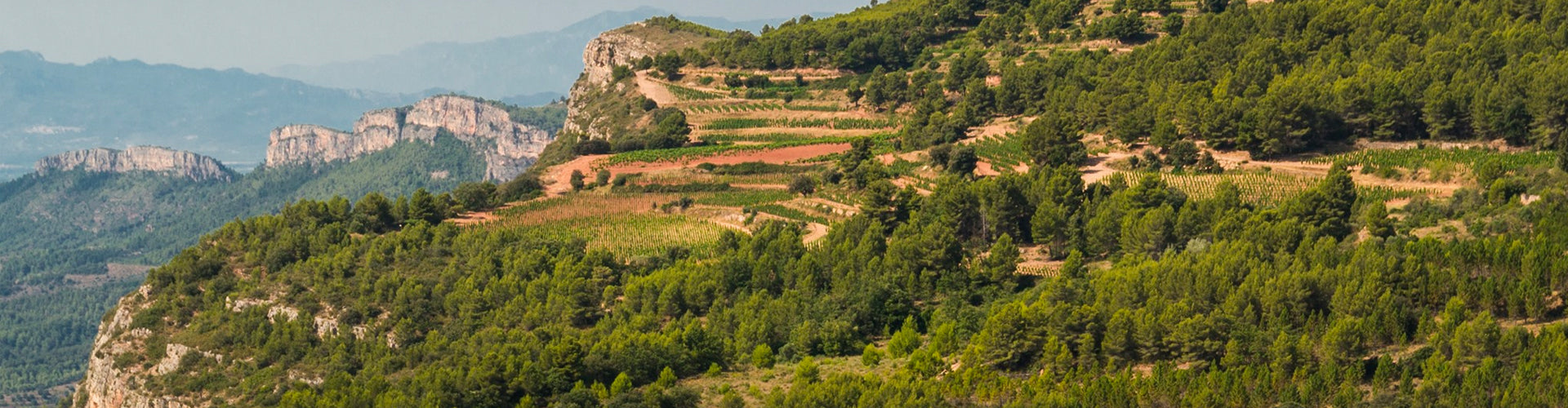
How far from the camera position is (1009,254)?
78688 mm

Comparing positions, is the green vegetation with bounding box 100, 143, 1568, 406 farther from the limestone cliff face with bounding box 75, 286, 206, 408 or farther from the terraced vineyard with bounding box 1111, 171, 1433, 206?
the terraced vineyard with bounding box 1111, 171, 1433, 206

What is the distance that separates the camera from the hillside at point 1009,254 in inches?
2399

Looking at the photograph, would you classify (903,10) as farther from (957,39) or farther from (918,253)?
(918,253)

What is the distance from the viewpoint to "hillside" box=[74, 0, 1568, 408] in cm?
6094

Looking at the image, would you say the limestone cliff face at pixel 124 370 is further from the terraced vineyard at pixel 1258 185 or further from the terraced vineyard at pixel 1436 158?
the terraced vineyard at pixel 1436 158

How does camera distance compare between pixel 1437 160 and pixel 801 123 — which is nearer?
pixel 1437 160

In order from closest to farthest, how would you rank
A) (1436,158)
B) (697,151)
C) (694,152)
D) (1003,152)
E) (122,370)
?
(1436,158) < (122,370) < (1003,152) < (694,152) < (697,151)

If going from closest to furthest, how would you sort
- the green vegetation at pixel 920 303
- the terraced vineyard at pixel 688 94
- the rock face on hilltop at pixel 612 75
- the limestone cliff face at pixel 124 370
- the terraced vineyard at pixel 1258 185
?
the green vegetation at pixel 920 303 < the terraced vineyard at pixel 1258 185 < the limestone cliff face at pixel 124 370 < the terraced vineyard at pixel 688 94 < the rock face on hilltop at pixel 612 75

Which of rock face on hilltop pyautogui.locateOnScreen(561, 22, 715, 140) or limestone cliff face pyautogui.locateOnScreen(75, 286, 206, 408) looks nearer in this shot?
limestone cliff face pyautogui.locateOnScreen(75, 286, 206, 408)

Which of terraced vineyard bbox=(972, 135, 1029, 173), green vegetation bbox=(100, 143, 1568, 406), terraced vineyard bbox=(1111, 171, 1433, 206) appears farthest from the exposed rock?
terraced vineyard bbox=(1111, 171, 1433, 206)

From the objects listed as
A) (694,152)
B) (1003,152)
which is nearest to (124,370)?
(694,152)

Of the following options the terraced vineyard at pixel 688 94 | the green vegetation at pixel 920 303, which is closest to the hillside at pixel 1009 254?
the green vegetation at pixel 920 303

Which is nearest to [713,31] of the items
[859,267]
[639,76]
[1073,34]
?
[639,76]

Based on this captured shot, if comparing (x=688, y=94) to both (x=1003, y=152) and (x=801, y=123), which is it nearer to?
(x=801, y=123)
